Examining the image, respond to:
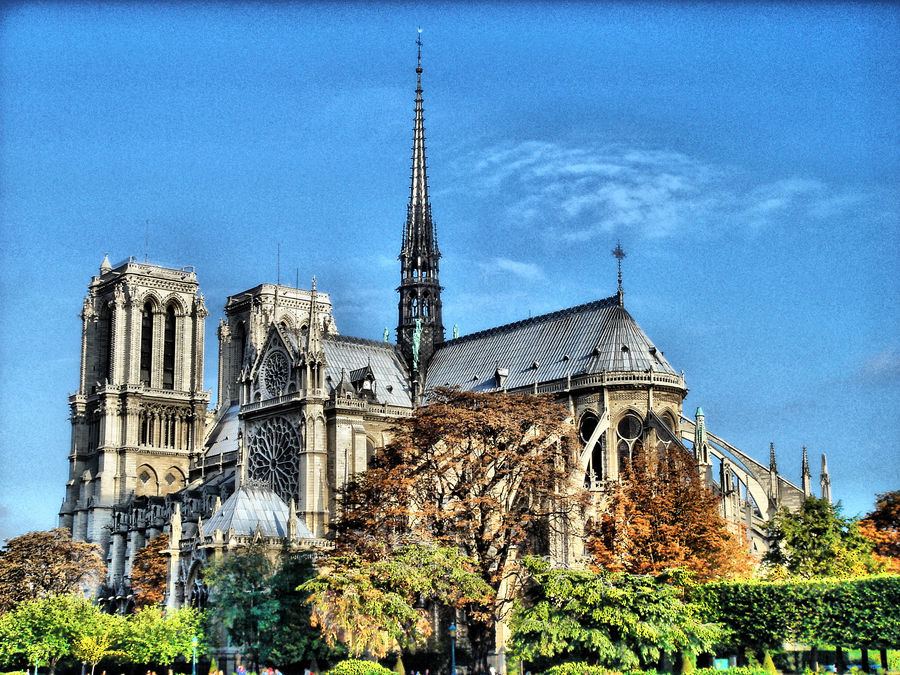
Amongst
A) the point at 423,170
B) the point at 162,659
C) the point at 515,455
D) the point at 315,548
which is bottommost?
the point at 162,659

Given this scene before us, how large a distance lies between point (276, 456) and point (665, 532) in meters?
31.7

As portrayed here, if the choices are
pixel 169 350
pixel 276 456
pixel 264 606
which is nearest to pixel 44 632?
pixel 264 606

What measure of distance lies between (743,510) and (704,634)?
90.0 feet

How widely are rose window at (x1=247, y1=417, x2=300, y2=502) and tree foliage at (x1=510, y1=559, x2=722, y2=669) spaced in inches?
1310

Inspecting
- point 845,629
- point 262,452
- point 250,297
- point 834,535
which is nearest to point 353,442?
point 262,452

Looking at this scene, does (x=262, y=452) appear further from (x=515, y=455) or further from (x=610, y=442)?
(x=515, y=455)

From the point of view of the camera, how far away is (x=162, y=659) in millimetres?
69125

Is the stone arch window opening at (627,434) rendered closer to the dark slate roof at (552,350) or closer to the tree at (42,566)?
the dark slate roof at (552,350)

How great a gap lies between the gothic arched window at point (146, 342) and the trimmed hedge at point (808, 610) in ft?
301

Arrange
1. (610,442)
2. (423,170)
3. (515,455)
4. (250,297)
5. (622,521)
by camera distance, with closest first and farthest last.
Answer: (515,455) < (622,521) < (610,442) < (423,170) < (250,297)

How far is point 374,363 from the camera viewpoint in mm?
99250

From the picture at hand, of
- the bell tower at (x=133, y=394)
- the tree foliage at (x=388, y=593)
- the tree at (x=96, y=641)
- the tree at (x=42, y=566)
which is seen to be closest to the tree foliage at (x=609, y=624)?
the tree foliage at (x=388, y=593)

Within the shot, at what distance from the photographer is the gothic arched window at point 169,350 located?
14475 centimetres

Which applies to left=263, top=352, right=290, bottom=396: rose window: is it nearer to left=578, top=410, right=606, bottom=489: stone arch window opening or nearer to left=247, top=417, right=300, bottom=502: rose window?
left=247, top=417, right=300, bottom=502: rose window
